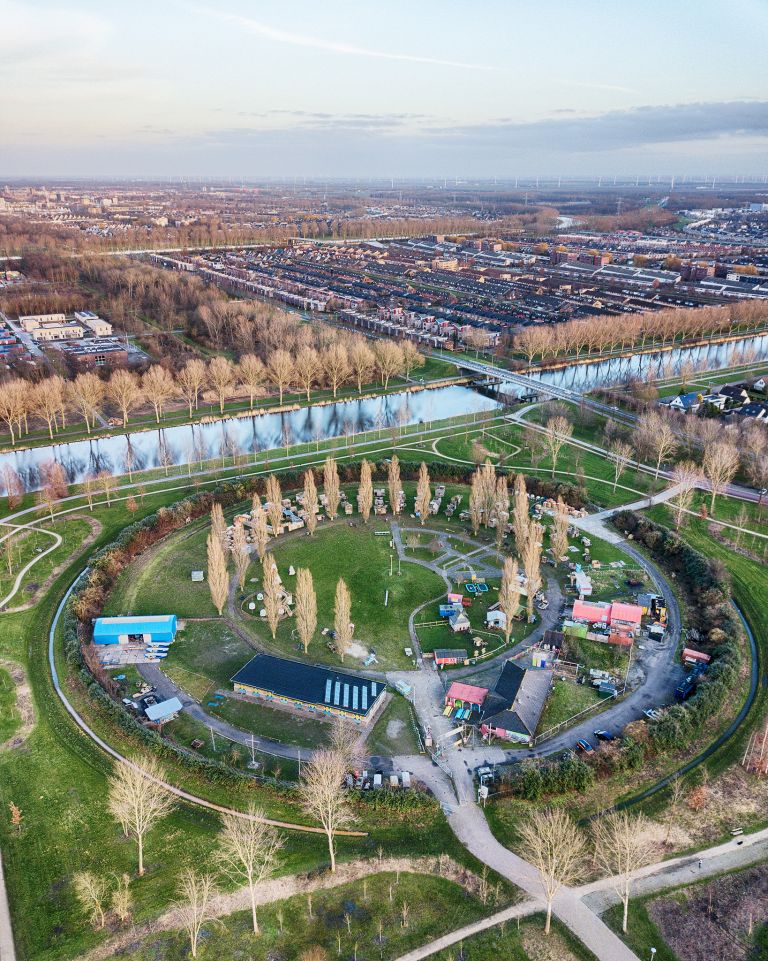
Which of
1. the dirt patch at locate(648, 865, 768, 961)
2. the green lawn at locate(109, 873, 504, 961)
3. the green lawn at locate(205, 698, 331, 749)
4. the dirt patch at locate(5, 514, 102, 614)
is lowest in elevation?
the dirt patch at locate(648, 865, 768, 961)

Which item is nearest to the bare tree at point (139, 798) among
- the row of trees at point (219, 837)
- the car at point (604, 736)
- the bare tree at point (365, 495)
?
the row of trees at point (219, 837)

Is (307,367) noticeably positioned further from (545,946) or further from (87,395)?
(545,946)

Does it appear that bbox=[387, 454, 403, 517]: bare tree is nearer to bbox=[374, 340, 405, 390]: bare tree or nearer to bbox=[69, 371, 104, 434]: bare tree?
bbox=[374, 340, 405, 390]: bare tree

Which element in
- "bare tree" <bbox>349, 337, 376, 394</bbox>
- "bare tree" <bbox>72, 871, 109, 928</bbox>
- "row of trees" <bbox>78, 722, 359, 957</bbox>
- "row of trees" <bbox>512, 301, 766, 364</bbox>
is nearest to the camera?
"bare tree" <bbox>72, 871, 109, 928</bbox>

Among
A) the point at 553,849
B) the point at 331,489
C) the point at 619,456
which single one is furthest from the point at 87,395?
the point at 553,849

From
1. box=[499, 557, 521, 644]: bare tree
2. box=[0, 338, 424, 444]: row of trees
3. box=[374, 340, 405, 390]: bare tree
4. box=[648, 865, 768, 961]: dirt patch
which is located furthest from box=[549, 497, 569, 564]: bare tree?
box=[374, 340, 405, 390]: bare tree
